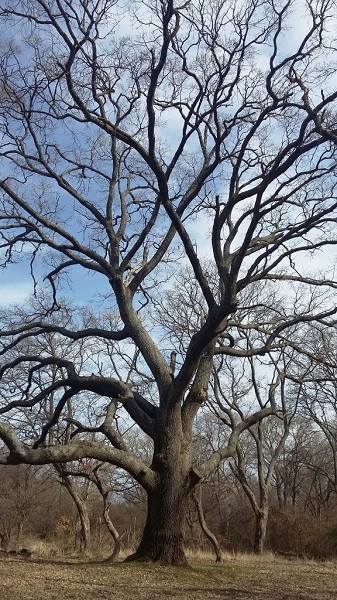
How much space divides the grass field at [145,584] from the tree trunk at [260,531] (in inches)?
589

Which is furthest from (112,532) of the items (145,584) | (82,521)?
(82,521)

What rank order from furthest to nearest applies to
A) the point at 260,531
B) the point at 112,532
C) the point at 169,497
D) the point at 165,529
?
the point at 260,531, the point at 112,532, the point at 169,497, the point at 165,529

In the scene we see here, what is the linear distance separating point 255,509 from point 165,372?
16517 mm

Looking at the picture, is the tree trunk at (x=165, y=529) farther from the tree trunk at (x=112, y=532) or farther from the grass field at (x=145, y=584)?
the tree trunk at (x=112, y=532)

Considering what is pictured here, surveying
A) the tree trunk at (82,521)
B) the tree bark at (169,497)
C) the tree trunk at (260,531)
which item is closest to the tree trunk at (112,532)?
the tree bark at (169,497)

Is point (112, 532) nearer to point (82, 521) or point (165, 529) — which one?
point (165, 529)

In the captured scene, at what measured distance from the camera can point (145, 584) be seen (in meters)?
9.23

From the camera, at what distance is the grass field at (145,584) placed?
8219mm

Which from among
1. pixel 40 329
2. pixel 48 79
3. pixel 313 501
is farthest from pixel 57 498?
pixel 48 79

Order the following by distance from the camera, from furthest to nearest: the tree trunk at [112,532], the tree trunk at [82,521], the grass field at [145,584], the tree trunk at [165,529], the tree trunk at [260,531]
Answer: the tree trunk at [260,531], the tree trunk at [82,521], the tree trunk at [112,532], the tree trunk at [165,529], the grass field at [145,584]

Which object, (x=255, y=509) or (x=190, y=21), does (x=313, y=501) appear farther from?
(x=190, y=21)

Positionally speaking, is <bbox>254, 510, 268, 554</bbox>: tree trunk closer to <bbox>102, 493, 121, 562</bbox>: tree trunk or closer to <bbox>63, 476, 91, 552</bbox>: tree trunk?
<bbox>63, 476, 91, 552</bbox>: tree trunk

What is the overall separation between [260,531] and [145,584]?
19.0m

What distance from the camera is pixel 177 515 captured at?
38.9 ft
